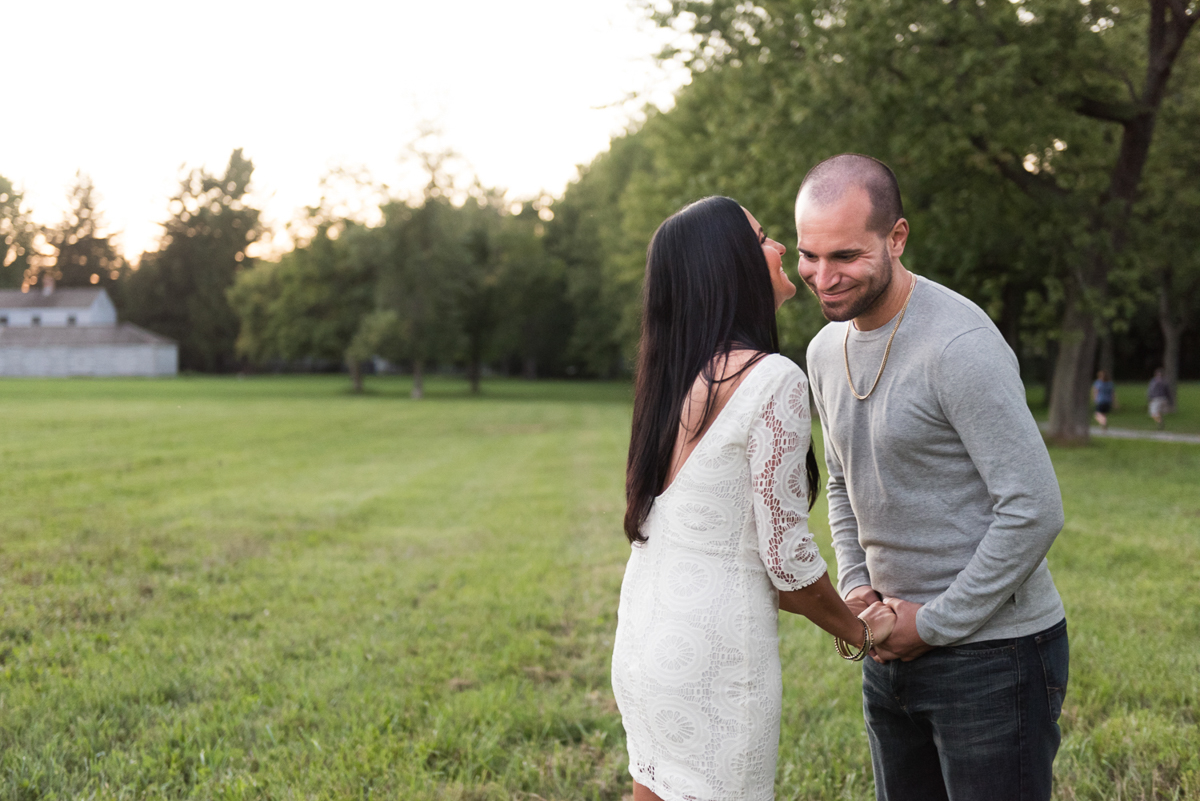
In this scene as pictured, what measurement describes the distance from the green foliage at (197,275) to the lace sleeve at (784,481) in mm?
84625

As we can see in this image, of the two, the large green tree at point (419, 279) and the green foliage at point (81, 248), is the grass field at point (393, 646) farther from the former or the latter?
the green foliage at point (81, 248)

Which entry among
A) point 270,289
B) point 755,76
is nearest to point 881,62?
point 755,76

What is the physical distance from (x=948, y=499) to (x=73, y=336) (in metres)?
78.8

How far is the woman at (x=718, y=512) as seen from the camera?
1.98 m

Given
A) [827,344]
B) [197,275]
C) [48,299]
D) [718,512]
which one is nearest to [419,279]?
[197,275]

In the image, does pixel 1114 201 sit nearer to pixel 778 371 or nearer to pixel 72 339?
pixel 778 371

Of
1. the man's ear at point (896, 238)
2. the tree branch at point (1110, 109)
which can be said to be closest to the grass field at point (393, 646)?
the man's ear at point (896, 238)

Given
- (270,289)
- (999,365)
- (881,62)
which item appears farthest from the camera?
(270,289)

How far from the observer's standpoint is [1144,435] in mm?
21906

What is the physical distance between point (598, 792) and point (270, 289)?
2436 inches

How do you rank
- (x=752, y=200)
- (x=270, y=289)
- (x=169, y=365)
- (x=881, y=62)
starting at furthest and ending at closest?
(x=169, y=365), (x=270, y=289), (x=752, y=200), (x=881, y=62)

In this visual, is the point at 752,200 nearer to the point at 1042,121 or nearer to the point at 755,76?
the point at 755,76

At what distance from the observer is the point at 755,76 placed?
1684 centimetres

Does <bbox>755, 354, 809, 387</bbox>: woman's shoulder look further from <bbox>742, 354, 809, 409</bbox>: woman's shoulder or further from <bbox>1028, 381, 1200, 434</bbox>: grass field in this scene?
<bbox>1028, 381, 1200, 434</bbox>: grass field
